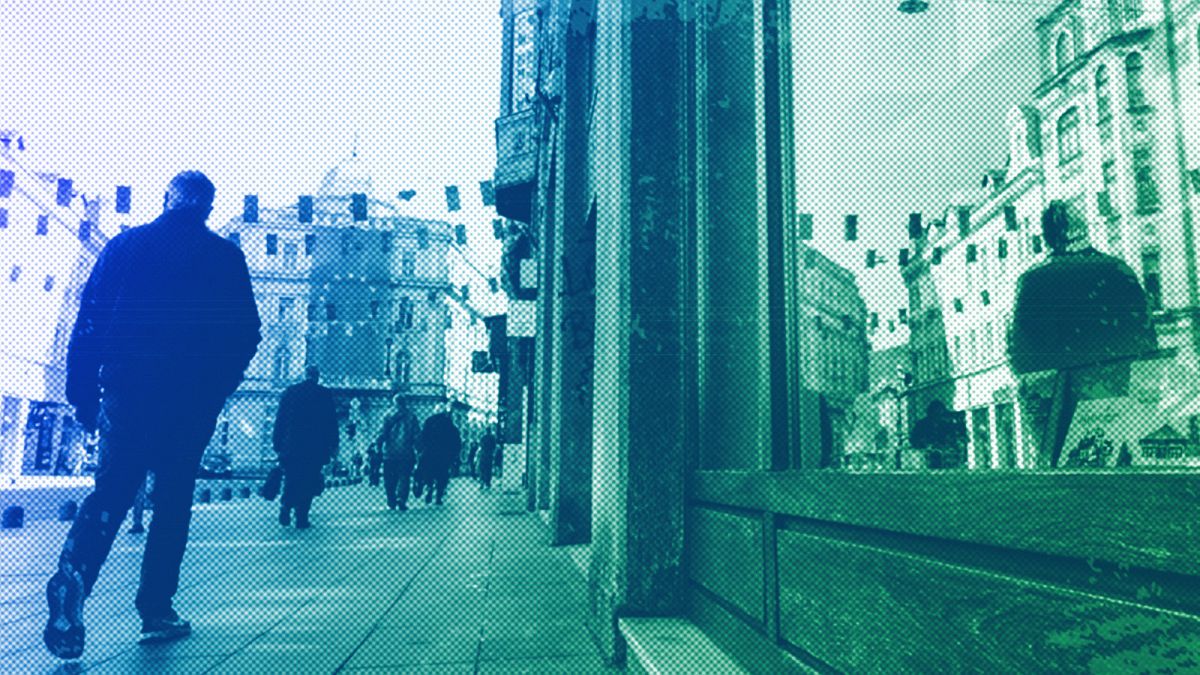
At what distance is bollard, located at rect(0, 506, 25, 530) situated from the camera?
34.7 ft

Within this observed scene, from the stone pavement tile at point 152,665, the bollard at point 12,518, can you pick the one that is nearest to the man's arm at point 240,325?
the stone pavement tile at point 152,665

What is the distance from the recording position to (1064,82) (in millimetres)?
966

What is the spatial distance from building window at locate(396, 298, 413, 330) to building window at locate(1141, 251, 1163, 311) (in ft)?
203

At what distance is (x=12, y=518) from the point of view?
1059 cm

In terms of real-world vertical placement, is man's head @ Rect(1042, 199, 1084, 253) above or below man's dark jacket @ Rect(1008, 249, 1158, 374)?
above

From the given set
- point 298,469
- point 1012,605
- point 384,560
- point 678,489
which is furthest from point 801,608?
point 298,469

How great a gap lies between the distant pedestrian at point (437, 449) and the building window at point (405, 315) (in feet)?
152

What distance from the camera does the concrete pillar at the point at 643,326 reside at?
349cm

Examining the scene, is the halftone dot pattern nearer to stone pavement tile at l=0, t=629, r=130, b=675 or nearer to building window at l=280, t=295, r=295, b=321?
stone pavement tile at l=0, t=629, r=130, b=675

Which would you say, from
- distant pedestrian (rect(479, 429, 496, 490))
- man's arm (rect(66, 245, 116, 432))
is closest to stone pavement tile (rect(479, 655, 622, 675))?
man's arm (rect(66, 245, 116, 432))

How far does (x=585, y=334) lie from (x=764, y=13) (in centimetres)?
545

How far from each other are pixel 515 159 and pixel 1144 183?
17162mm

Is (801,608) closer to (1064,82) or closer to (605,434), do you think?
(1064,82)

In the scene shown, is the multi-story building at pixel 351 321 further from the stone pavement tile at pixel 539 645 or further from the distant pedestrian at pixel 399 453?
the stone pavement tile at pixel 539 645
